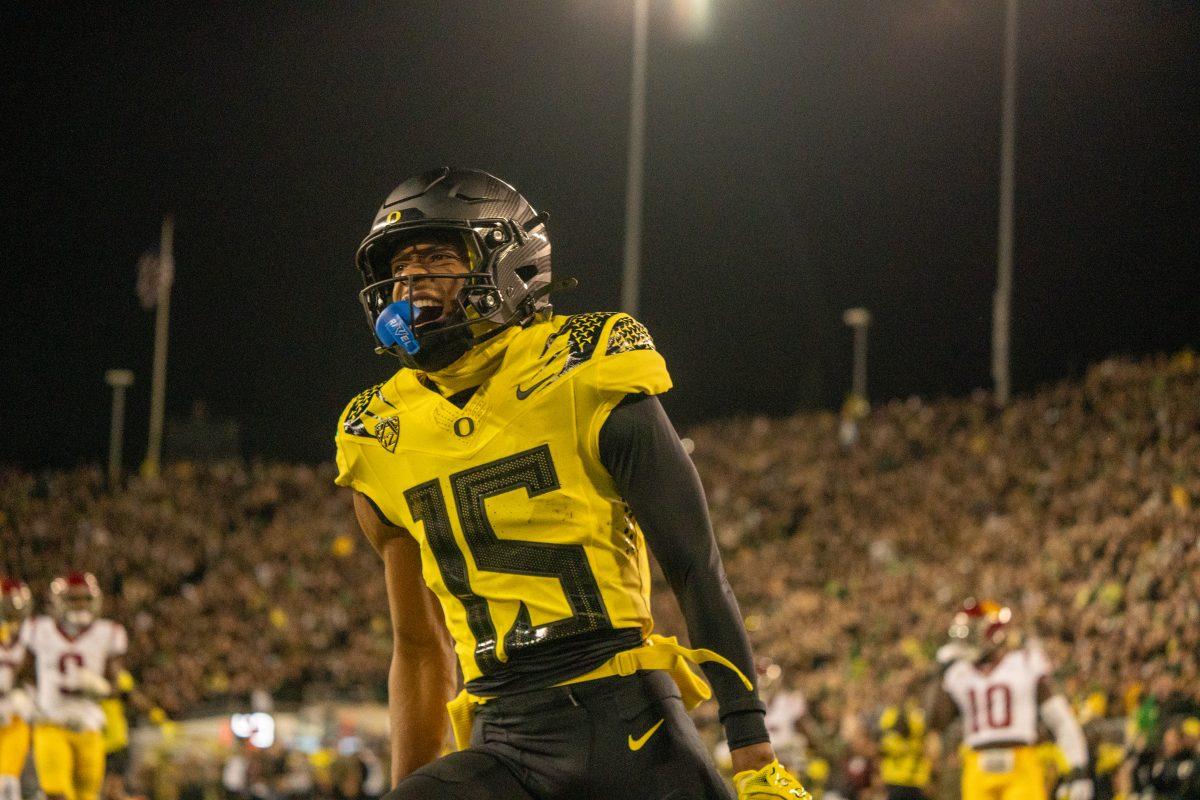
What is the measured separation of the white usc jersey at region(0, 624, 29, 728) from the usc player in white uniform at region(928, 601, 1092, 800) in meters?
5.95

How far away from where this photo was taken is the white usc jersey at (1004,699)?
880 cm

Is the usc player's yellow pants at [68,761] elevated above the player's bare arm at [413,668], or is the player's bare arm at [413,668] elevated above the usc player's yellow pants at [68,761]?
the player's bare arm at [413,668]

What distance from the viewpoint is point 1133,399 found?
17719mm

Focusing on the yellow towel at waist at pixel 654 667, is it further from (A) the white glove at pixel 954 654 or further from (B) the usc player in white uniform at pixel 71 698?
(B) the usc player in white uniform at pixel 71 698

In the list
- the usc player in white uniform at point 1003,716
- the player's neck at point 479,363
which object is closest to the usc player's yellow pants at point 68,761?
the usc player in white uniform at point 1003,716

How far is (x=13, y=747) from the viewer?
1000 centimetres

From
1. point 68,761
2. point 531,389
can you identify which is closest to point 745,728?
point 531,389

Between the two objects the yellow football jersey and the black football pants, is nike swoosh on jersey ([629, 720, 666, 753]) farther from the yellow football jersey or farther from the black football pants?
the yellow football jersey

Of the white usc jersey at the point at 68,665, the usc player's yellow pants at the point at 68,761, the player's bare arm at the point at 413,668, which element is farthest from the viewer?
the white usc jersey at the point at 68,665

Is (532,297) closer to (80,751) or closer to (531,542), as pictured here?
(531,542)

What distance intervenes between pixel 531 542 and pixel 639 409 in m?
0.33

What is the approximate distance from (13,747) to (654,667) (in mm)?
8447

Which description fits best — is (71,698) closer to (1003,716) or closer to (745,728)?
(1003,716)

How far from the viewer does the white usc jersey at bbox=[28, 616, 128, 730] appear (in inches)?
379
